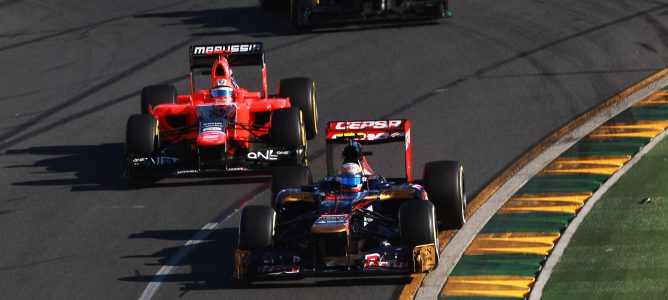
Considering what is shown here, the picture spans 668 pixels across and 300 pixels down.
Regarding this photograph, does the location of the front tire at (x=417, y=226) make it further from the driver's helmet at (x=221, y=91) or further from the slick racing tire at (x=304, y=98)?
the slick racing tire at (x=304, y=98)

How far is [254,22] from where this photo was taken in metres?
31.8

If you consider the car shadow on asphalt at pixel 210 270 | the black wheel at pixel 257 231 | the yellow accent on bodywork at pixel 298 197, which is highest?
the yellow accent on bodywork at pixel 298 197

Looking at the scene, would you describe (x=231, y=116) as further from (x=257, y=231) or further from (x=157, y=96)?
(x=257, y=231)

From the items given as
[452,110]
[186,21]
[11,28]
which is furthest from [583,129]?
[11,28]

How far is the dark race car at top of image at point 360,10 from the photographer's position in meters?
29.5

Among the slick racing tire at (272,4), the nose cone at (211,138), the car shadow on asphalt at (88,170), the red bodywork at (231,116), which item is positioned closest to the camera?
the nose cone at (211,138)

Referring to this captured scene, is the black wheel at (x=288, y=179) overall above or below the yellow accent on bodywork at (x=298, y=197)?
above

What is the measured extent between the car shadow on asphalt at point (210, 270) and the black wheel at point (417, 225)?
0.51 metres

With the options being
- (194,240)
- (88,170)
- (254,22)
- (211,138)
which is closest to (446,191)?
(194,240)

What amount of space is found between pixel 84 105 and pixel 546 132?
8.87 m

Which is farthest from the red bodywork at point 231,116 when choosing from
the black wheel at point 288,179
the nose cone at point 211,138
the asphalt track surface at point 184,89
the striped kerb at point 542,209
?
the striped kerb at point 542,209

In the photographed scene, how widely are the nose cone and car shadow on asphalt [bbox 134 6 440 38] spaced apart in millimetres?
10408

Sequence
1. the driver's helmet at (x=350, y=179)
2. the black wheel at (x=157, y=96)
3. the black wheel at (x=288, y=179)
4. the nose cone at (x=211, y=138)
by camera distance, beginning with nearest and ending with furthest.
→ the driver's helmet at (x=350, y=179) → the black wheel at (x=288, y=179) → the nose cone at (x=211, y=138) → the black wheel at (x=157, y=96)

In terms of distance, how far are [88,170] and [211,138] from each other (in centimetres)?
259
